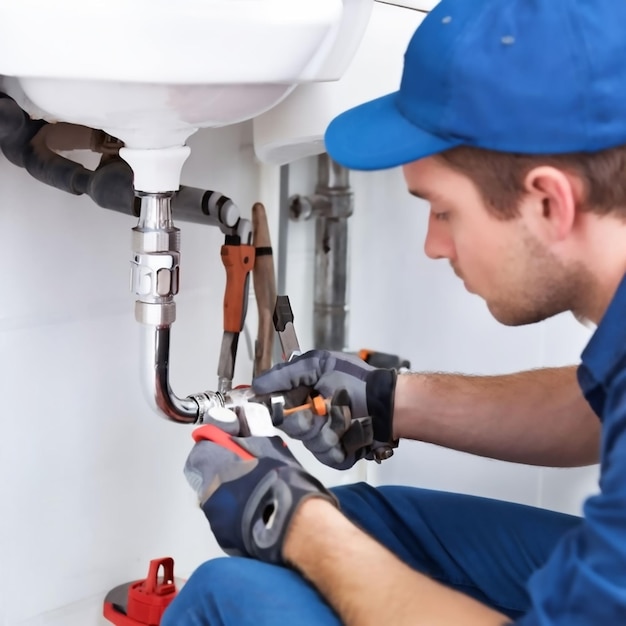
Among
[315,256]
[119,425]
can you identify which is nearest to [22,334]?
[119,425]

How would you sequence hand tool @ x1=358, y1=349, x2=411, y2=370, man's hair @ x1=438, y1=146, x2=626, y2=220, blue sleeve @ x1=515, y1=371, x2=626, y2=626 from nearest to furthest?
blue sleeve @ x1=515, y1=371, x2=626, y2=626
man's hair @ x1=438, y1=146, x2=626, y2=220
hand tool @ x1=358, y1=349, x2=411, y2=370

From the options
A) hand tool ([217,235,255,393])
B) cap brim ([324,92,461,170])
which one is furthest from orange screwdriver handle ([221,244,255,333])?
cap brim ([324,92,461,170])

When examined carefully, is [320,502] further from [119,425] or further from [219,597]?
[119,425]

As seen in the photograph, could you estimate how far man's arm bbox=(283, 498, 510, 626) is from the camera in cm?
68

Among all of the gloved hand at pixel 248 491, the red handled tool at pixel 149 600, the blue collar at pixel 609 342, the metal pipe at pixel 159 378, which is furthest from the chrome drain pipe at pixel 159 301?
the blue collar at pixel 609 342

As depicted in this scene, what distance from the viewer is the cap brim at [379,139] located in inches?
29.0

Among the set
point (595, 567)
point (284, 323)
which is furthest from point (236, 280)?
point (595, 567)

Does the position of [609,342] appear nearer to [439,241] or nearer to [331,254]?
[439,241]

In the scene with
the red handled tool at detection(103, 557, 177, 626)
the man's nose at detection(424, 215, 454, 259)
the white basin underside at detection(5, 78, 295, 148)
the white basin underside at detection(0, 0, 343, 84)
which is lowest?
the red handled tool at detection(103, 557, 177, 626)

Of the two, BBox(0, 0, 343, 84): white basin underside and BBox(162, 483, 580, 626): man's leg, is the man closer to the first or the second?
BBox(0, 0, 343, 84): white basin underside

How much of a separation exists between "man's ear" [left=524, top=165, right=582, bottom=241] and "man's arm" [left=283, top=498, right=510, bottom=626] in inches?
10.6

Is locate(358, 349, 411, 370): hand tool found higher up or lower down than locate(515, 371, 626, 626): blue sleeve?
higher up

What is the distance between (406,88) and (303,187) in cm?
64

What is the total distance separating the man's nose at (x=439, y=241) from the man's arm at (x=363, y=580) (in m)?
0.23
